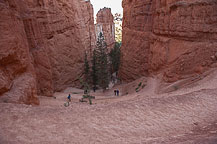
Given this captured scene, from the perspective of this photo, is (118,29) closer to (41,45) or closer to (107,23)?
(107,23)

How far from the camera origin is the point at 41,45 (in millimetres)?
14305

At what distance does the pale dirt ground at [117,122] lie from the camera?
4.70m

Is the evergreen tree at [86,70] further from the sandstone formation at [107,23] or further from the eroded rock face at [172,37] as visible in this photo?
the sandstone formation at [107,23]

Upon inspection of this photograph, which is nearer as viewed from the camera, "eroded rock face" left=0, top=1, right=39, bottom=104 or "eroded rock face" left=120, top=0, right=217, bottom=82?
"eroded rock face" left=0, top=1, right=39, bottom=104

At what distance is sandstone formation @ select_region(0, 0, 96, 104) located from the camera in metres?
8.03

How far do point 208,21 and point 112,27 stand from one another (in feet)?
110

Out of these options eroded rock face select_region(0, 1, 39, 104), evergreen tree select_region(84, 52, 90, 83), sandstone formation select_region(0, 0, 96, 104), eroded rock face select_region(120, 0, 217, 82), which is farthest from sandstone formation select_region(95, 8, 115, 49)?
eroded rock face select_region(0, 1, 39, 104)

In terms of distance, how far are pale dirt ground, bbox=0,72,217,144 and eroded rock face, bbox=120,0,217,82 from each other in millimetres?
5815

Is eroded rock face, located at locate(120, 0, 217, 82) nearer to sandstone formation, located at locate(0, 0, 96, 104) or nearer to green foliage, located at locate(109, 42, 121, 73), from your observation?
sandstone formation, located at locate(0, 0, 96, 104)

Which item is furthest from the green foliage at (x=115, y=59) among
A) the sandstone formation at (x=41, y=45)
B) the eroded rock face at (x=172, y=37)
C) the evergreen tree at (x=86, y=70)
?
the eroded rock face at (x=172, y=37)

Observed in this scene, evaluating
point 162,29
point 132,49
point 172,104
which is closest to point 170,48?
point 162,29

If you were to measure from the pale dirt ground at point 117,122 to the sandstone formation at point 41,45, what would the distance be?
2343mm

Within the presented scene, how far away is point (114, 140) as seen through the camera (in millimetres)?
4758

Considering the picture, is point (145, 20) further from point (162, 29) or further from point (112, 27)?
point (112, 27)
